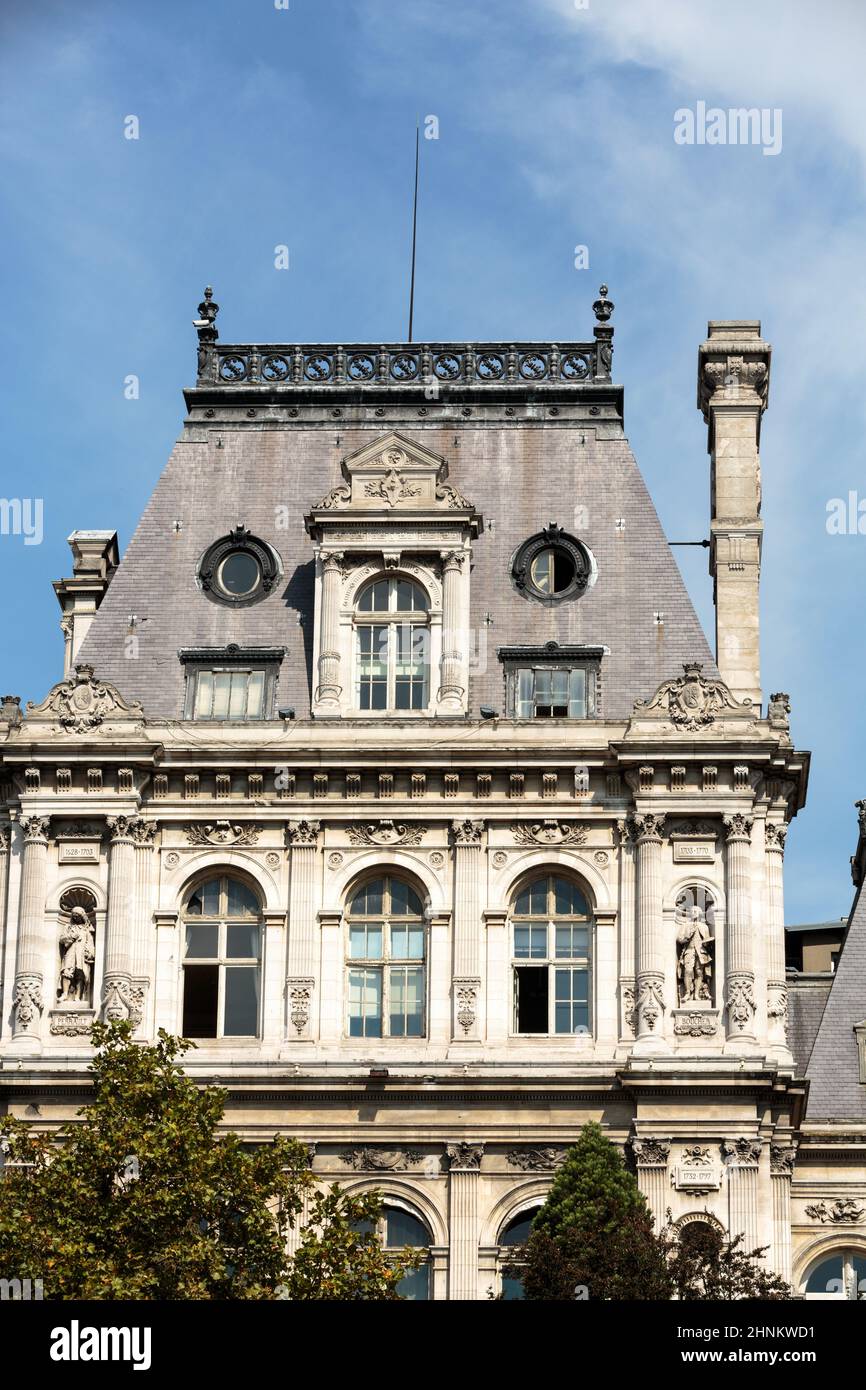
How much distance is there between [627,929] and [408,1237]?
7063 millimetres

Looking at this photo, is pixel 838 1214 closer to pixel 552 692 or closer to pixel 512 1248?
pixel 512 1248

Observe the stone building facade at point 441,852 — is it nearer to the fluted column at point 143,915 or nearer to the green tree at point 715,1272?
the fluted column at point 143,915

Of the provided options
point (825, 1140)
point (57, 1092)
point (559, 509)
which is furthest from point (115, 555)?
point (825, 1140)

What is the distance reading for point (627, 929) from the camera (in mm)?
56125

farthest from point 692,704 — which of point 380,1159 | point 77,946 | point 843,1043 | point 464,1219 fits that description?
point 77,946

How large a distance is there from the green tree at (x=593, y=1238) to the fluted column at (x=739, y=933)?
4829 mm

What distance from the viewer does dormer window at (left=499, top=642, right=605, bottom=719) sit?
191 feet

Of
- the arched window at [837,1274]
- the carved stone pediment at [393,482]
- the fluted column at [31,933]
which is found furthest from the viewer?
the arched window at [837,1274]

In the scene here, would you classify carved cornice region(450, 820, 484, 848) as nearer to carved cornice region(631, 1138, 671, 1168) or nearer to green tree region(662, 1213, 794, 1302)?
carved cornice region(631, 1138, 671, 1168)

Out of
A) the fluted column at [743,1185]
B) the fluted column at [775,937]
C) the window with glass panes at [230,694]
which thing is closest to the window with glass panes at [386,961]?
the window with glass panes at [230,694]

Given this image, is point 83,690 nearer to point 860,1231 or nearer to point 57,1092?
point 57,1092

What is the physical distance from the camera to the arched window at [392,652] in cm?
5812

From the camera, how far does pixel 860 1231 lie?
5916 cm

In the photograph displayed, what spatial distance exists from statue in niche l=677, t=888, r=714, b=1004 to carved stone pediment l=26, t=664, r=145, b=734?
11.1 meters
